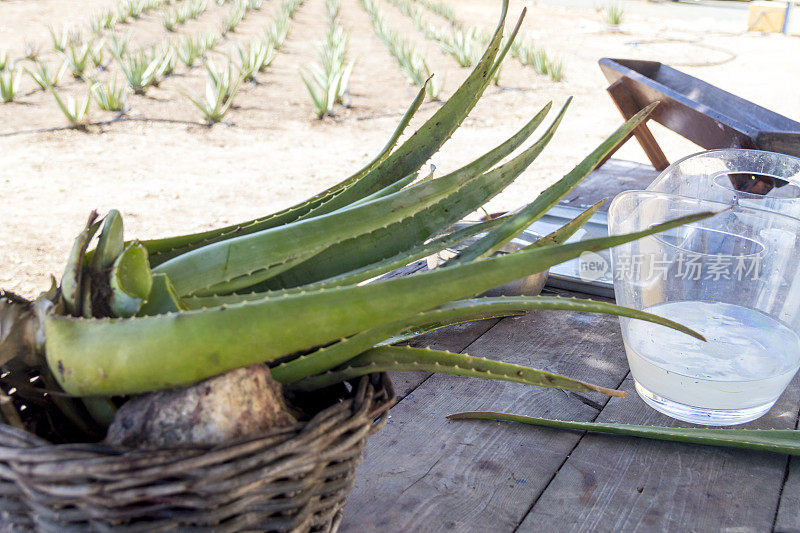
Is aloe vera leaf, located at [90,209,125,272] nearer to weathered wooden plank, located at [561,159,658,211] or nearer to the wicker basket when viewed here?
the wicker basket

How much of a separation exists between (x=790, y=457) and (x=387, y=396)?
0.50m

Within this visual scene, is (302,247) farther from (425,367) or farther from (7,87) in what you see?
(7,87)

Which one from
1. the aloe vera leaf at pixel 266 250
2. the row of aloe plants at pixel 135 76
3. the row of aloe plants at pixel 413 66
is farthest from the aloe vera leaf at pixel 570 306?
the row of aloe plants at pixel 135 76

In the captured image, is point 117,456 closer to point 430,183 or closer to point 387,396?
point 387,396

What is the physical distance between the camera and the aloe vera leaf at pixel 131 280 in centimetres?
59

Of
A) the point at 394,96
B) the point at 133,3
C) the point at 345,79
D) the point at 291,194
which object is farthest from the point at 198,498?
the point at 133,3

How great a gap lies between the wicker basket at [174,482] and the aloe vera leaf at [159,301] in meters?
0.13

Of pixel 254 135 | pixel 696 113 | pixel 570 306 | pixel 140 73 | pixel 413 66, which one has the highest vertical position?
pixel 570 306

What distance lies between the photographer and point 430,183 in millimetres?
690

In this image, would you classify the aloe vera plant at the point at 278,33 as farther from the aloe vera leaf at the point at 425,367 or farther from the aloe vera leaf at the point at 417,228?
the aloe vera leaf at the point at 425,367

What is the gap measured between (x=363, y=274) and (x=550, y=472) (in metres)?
0.32

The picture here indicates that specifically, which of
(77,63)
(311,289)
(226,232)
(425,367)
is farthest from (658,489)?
(77,63)

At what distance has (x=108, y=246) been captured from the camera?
2.09 feet

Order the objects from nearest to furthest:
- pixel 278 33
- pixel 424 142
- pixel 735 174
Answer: pixel 424 142, pixel 735 174, pixel 278 33
